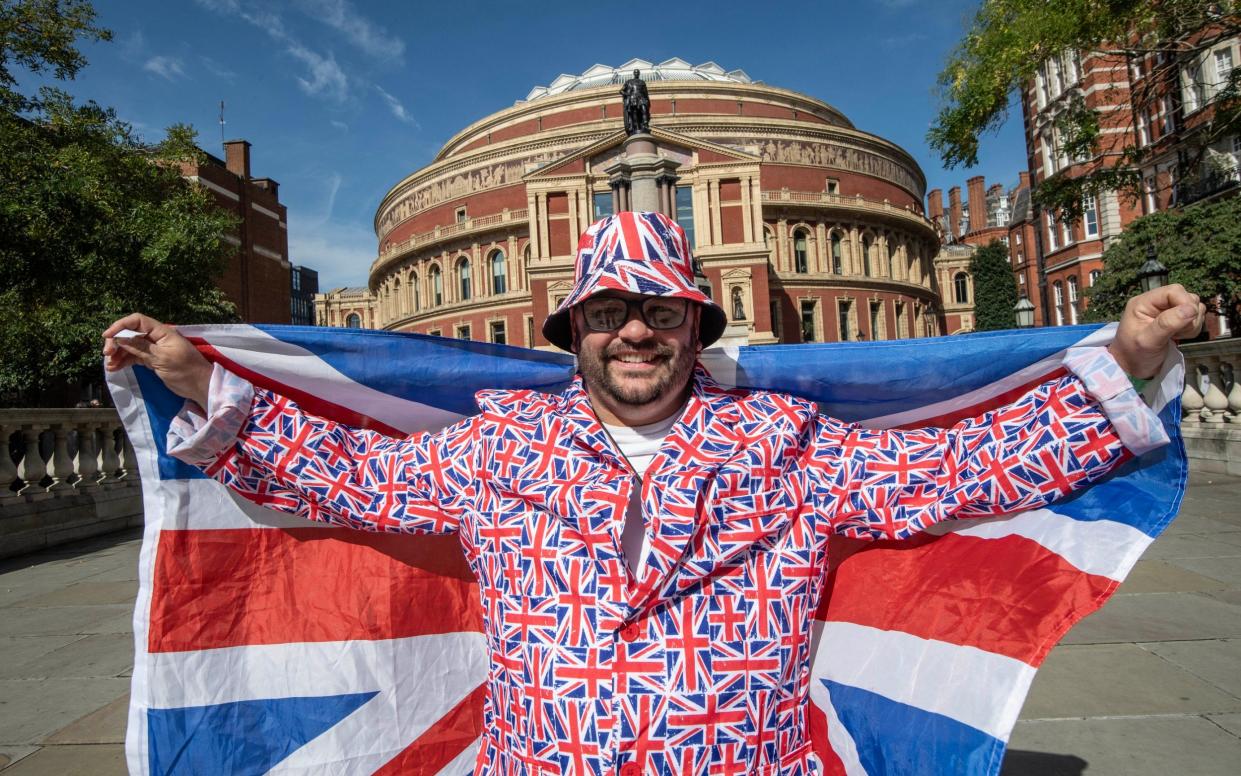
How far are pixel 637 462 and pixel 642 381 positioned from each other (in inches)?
7.8

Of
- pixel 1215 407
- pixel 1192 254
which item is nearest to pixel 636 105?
pixel 1192 254

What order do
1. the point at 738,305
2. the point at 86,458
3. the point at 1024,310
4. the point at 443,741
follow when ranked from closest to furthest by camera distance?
the point at 443,741, the point at 86,458, the point at 1024,310, the point at 738,305

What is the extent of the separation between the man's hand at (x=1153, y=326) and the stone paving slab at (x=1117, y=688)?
219cm

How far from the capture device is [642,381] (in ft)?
5.79

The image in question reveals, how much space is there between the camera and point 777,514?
171 cm

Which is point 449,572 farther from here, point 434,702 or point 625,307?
point 625,307

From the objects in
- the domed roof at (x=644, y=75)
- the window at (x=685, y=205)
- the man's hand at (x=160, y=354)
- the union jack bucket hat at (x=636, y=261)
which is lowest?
the man's hand at (x=160, y=354)

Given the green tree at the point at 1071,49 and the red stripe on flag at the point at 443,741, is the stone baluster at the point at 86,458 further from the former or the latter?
the green tree at the point at 1071,49

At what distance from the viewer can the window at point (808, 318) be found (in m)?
52.5

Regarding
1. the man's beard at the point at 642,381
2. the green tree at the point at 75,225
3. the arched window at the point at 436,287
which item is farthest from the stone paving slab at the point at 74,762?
the arched window at the point at 436,287

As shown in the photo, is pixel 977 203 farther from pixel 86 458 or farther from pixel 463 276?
pixel 86 458

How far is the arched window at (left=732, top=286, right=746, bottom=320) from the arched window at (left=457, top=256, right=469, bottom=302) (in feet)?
70.9

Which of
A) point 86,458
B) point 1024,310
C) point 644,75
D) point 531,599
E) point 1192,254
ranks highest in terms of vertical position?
point 644,75

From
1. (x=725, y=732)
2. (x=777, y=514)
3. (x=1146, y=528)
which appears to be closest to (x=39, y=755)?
(x=725, y=732)
